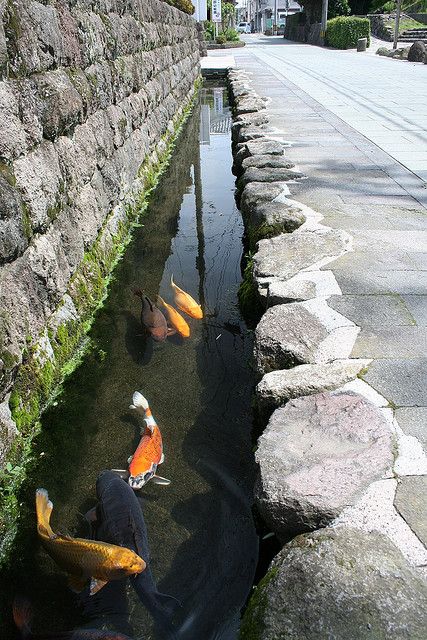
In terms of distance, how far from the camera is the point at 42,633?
206cm

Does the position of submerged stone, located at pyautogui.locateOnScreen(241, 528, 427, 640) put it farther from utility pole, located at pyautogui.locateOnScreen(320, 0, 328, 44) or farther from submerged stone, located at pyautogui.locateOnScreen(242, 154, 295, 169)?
utility pole, located at pyautogui.locateOnScreen(320, 0, 328, 44)

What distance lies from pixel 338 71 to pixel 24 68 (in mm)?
18884

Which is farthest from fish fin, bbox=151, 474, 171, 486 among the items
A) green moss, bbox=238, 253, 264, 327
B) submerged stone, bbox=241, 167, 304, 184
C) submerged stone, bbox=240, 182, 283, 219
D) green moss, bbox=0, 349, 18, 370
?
submerged stone, bbox=241, 167, 304, 184

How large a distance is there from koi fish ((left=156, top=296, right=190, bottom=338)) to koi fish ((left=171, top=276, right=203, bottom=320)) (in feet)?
0.29

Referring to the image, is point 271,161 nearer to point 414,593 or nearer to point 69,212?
point 69,212

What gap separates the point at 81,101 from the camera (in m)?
4.61

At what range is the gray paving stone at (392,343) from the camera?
9.88 ft

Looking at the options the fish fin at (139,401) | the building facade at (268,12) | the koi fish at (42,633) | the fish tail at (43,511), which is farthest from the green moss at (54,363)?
the building facade at (268,12)

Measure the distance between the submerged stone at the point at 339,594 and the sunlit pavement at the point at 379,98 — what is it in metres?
5.46

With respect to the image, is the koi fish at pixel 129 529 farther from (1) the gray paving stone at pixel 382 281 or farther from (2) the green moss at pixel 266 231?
(2) the green moss at pixel 266 231

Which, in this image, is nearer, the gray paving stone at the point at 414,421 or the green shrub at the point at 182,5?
the gray paving stone at the point at 414,421

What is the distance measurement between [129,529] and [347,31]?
→ 38.0 meters

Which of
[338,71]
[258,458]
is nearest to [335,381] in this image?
[258,458]

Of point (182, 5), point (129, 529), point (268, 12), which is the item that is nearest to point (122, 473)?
point (129, 529)
